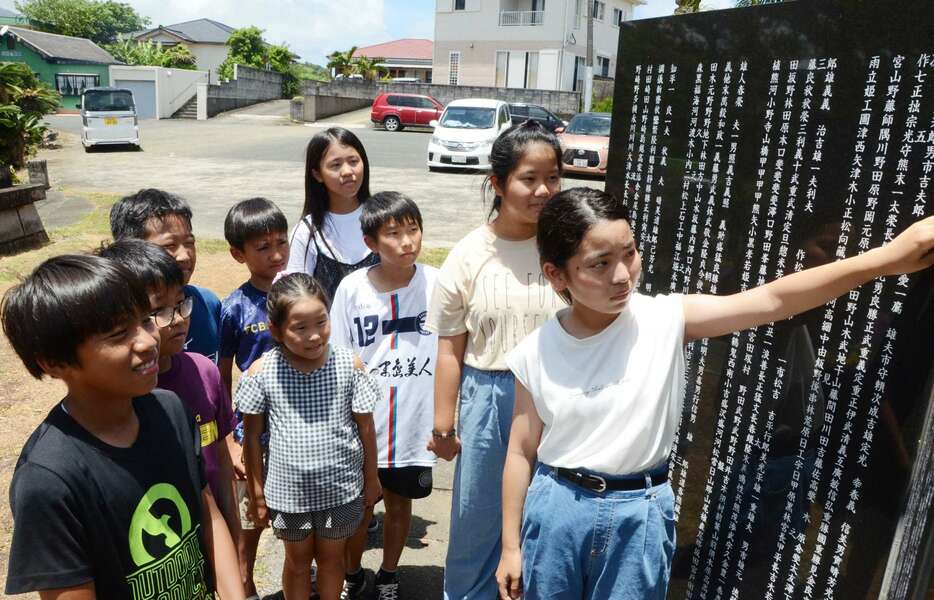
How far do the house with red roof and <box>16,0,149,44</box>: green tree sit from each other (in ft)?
72.8

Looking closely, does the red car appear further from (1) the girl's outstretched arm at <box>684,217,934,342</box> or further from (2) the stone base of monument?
(1) the girl's outstretched arm at <box>684,217,934,342</box>

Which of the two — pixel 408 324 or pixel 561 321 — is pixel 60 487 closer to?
pixel 561 321

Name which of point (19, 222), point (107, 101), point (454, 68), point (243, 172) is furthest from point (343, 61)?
point (19, 222)

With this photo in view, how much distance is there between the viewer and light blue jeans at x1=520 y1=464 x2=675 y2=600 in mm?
1612

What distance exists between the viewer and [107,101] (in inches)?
681

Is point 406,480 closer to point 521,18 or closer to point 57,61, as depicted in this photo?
point 521,18

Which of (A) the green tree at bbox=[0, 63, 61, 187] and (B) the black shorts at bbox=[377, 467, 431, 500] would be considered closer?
(B) the black shorts at bbox=[377, 467, 431, 500]

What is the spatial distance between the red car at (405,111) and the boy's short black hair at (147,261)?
21.1 m

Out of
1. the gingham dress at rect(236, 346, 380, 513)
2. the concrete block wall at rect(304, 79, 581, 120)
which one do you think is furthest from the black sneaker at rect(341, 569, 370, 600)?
the concrete block wall at rect(304, 79, 581, 120)

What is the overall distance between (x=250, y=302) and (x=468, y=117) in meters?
12.1

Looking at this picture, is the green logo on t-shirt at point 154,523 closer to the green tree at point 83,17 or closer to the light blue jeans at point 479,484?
the light blue jeans at point 479,484

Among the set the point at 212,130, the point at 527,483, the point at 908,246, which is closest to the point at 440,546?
the point at 527,483

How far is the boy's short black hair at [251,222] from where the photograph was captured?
8.19 ft

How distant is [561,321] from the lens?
1738mm
